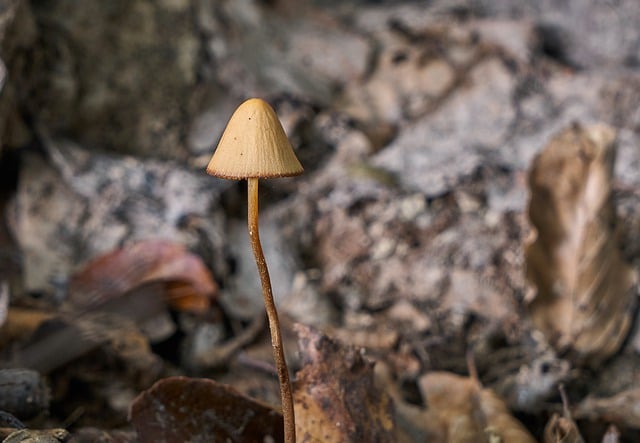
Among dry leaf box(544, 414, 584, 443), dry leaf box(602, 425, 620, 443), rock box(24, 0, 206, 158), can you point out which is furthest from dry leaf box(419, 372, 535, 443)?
rock box(24, 0, 206, 158)

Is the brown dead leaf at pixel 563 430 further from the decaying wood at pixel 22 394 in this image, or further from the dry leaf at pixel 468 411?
the decaying wood at pixel 22 394

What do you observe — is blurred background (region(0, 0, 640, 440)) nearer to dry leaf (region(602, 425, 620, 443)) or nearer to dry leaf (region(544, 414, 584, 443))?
dry leaf (region(544, 414, 584, 443))

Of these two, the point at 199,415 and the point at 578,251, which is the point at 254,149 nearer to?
the point at 199,415

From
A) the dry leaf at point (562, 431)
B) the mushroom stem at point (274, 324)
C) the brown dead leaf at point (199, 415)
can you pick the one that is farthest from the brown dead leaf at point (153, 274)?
the dry leaf at point (562, 431)

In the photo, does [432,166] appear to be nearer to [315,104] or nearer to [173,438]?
[315,104]

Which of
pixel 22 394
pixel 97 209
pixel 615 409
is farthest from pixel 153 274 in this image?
pixel 615 409
